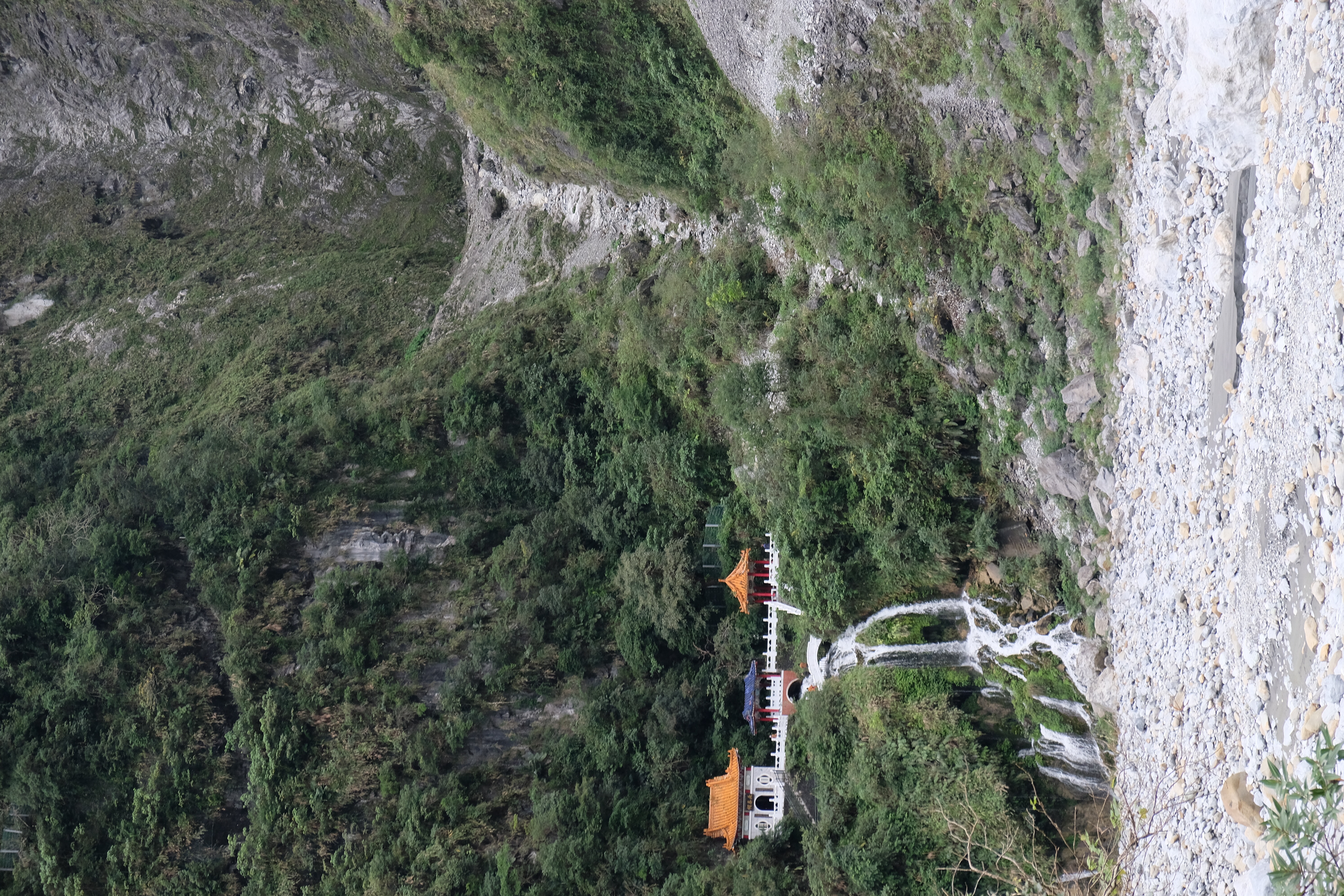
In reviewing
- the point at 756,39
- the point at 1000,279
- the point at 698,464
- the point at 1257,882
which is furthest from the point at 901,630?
the point at 756,39

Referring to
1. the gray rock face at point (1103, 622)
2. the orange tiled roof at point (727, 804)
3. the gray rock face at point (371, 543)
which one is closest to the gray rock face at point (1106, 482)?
the gray rock face at point (1103, 622)

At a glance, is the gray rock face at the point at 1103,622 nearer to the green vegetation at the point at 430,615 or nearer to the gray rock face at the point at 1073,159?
the green vegetation at the point at 430,615

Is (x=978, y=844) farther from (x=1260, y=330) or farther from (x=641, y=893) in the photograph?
(x=1260, y=330)

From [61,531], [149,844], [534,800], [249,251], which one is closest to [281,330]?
[249,251]

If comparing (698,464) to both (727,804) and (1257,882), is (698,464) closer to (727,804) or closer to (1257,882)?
(727,804)

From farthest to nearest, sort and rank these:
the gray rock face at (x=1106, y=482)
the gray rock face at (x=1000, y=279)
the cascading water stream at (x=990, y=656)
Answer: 1. the cascading water stream at (x=990, y=656)
2. the gray rock face at (x=1000, y=279)
3. the gray rock face at (x=1106, y=482)

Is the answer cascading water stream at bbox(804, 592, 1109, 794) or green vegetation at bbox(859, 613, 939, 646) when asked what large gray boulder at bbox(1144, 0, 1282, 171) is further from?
green vegetation at bbox(859, 613, 939, 646)
